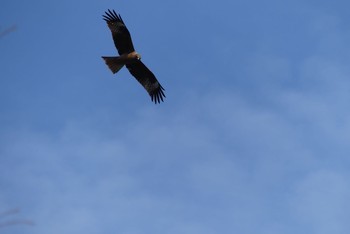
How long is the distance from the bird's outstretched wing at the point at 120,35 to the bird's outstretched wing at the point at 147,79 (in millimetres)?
769

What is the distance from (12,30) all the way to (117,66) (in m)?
15.7

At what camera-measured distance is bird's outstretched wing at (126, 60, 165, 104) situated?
2406cm

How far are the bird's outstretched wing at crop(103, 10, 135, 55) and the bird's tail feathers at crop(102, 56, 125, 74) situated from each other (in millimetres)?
434

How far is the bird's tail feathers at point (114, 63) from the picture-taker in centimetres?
2280

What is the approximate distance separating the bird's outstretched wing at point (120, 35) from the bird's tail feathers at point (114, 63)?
434 millimetres

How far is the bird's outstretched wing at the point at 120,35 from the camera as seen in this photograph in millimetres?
23125

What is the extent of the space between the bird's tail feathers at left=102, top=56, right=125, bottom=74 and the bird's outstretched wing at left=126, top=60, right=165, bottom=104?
2.85ft

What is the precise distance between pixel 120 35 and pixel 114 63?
103 cm

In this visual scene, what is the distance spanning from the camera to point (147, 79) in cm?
2477

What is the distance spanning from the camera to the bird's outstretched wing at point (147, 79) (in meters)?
24.1

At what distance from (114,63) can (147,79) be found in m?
2.16

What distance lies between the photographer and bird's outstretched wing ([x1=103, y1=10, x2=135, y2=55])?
2312 centimetres

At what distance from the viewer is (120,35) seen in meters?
23.2

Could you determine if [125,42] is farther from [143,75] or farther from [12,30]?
[12,30]
